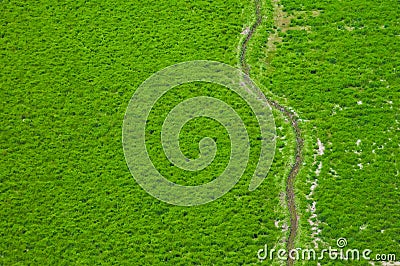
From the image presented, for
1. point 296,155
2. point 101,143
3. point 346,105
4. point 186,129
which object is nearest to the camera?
point 296,155

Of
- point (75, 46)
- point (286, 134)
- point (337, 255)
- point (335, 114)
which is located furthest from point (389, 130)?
point (75, 46)

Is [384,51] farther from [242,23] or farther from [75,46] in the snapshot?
[75,46]

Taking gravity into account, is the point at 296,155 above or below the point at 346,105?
below

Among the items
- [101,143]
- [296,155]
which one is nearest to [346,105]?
[296,155]

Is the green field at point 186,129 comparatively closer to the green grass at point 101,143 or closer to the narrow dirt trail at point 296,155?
the green grass at point 101,143

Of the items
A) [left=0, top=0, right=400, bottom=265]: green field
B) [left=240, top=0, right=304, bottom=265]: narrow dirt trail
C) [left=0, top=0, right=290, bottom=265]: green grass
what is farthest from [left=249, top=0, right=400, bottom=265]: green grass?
[left=0, top=0, right=290, bottom=265]: green grass

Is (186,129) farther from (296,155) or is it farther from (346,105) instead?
→ (346,105)

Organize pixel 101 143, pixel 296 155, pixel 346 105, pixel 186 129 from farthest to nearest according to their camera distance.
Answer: pixel 346 105 → pixel 186 129 → pixel 101 143 → pixel 296 155

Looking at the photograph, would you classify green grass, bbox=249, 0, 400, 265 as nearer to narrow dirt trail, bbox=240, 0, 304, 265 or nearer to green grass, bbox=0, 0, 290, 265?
narrow dirt trail, bbox=240, 0, 304, 265

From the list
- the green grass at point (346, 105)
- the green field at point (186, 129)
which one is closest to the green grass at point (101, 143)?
the green field at point (186, 129)
